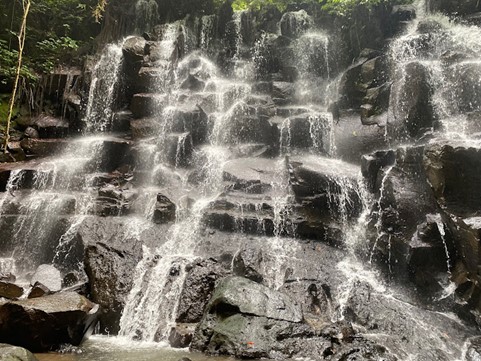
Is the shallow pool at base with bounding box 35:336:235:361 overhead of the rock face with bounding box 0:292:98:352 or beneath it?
beneath

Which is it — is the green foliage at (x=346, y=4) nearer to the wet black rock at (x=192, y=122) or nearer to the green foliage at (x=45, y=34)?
the wet black rock at (x=192, y=122)

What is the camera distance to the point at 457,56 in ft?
42.5

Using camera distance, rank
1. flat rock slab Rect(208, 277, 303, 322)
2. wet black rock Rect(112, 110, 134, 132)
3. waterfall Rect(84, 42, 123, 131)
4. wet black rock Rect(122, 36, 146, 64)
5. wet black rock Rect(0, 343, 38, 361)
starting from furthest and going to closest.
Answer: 1. wet black rock Rect(122, 36, 146, 64)
2. waterfall Rect(84, 42, 123, 131)
3. wet black rock Rect(112, 110, 134, 132)
4. flat rock slab Rect(208, 277, 303, 322)
5. wet black rock Rect(0, 343, 38, 361)

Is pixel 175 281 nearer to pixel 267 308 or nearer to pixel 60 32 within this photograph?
pixel 267 308

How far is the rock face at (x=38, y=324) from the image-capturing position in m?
5.90

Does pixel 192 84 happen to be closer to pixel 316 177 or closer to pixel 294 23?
pixel 294 23

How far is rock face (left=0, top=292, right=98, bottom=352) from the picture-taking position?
5.90m

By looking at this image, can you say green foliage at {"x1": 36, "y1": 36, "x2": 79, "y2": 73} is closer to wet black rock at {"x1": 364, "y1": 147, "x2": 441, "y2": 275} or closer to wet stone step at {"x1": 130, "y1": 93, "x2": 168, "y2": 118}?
wet stone step at {"x1": 130, "y1": 93, "x2": 168, "y2": 118}

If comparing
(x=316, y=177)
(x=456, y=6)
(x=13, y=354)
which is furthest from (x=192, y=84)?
(x=13, y=354)

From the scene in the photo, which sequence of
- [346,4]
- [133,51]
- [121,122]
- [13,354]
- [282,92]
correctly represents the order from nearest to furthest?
[13,354]
[121,122]
[282,92]
[133,51]
[346,4]

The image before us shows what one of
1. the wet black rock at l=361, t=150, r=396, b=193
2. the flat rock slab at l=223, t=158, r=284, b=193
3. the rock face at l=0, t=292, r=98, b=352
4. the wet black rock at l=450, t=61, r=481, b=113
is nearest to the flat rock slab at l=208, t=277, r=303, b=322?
the rock face at l=0, t=292, r=98, b=352

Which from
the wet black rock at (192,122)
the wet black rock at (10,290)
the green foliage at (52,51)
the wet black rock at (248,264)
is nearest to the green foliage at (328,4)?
the wet black rock at (192,122)

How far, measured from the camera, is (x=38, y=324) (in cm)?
591

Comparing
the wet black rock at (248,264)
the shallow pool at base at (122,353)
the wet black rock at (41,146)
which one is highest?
the wet black rock at (41,146)
